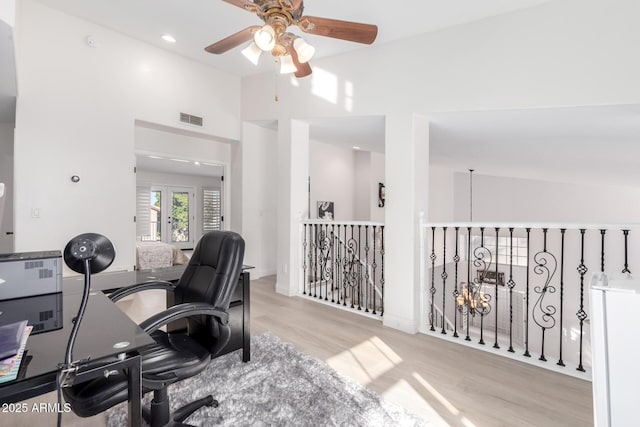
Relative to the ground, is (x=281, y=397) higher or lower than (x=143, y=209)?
lower

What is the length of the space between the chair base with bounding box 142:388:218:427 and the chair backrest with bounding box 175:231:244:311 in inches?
19.7

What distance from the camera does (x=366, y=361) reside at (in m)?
2.56

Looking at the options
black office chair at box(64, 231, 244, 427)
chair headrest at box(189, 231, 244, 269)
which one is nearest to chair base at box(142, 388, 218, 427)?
black office chair at box(64, 231, 244, 427)

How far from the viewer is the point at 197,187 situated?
1044 cm

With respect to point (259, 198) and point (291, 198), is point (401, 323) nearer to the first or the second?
point (291, 198)

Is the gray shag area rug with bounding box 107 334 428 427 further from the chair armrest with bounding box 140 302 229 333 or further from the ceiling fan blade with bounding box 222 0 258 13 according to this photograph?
the ceiling fan blade with bounding box 222 0 258 13

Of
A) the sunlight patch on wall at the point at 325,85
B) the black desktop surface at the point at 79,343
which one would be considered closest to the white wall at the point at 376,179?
the sunlight patch on wall at the point at 325,85

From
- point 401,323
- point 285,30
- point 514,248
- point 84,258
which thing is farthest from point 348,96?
point 514,248

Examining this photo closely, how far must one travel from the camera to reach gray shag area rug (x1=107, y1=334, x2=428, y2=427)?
1.80 m

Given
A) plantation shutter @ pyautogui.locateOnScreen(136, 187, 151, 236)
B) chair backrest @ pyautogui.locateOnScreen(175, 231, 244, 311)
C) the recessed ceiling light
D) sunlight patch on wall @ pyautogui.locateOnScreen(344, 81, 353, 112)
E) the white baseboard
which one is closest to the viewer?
chair backrest @ pyautogui.locateOnScreen(175, 231, 244, 311)

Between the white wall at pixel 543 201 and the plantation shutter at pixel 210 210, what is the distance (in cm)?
723

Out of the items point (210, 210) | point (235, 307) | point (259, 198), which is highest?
point (259, 198)

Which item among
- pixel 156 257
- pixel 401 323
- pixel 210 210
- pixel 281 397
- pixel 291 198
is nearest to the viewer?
pixel 281 397

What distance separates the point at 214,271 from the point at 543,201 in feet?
28.3
